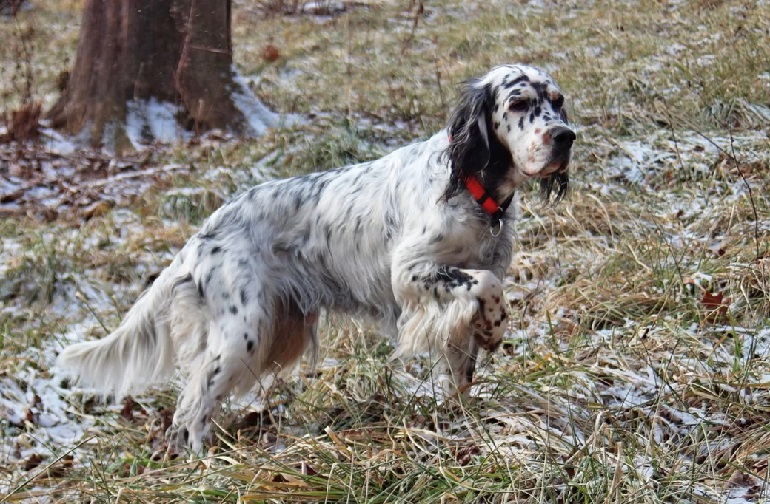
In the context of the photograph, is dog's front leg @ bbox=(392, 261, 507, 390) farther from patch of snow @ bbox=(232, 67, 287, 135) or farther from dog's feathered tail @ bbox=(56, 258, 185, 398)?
patch of snow @ bbox=(232, 67, 287, 135)

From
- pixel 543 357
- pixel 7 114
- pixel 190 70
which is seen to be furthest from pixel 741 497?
pixel 7 114

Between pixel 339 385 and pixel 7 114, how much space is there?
5.45 m

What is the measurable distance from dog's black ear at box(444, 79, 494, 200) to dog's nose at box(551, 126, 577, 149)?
0.35 m

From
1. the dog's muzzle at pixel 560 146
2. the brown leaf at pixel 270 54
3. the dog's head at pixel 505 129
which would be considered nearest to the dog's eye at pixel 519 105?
the dog's head at pixel 505 129

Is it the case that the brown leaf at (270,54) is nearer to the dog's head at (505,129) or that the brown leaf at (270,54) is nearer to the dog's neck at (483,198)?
the dog's head at (505,129)

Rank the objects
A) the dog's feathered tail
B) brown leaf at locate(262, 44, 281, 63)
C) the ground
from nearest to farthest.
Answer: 1. the ground
2. the dog's feathered tail
3. brown leaf at locate(262, 44, 281, 63)

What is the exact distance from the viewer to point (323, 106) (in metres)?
8.32

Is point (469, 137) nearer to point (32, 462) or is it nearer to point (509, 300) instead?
point (509, 300)

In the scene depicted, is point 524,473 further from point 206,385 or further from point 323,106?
point 323,106

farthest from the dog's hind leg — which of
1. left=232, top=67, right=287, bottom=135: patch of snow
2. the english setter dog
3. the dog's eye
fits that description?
left=232, top=67, right=287, bottom=135: patch of snow

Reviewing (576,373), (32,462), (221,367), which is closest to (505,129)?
(576,373)

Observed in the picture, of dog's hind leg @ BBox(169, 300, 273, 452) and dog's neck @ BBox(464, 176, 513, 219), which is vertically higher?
dog's neck @ BBox(464, 176, 513, 219)

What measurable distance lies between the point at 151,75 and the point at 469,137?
187 inches

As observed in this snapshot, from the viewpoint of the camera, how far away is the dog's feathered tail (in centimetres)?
408
